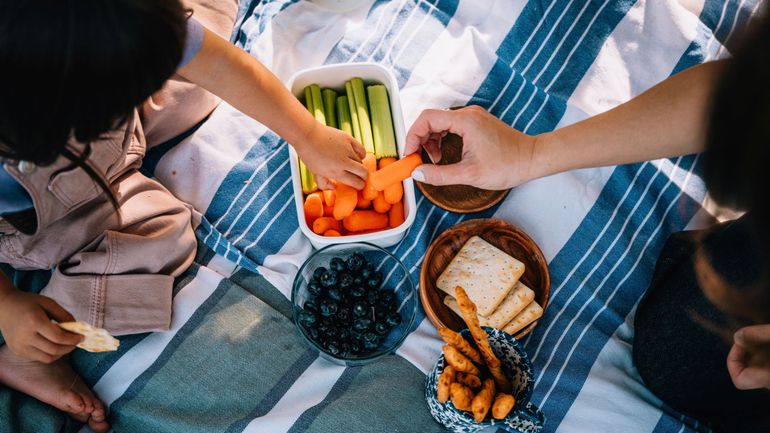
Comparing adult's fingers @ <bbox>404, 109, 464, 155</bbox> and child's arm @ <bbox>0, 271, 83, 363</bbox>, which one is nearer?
child's arm @ <bbox>0, 271, 83, 363</bbox>

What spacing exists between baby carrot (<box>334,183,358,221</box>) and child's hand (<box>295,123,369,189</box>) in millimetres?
16

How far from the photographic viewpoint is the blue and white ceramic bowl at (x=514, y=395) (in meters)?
0.86

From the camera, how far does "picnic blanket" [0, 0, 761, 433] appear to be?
1.07m

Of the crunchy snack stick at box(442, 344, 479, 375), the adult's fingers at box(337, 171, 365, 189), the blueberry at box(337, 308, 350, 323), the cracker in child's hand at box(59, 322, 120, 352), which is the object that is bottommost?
the cracker in child's hand at box(59, 322, 120, 352)

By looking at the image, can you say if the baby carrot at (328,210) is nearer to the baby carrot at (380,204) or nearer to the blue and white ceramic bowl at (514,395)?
the baby carrot at (380,204)

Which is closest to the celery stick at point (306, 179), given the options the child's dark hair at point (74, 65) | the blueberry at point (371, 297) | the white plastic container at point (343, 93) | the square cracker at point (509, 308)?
the white plastic container at point (343, 93)

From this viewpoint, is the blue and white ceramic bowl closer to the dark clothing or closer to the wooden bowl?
the wooden bowl

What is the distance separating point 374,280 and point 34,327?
1.79 ft

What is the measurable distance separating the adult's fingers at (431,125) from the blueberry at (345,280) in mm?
249

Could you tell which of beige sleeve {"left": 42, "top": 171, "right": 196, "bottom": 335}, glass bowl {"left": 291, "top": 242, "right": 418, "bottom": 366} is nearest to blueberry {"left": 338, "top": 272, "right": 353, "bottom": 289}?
glass bowl {"left": 291, "top": 242, "right": 418, "bottom": 366}

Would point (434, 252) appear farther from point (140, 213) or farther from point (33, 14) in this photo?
point (33, 14)

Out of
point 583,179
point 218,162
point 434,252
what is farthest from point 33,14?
point 583,179

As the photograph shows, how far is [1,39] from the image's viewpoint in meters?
0.56

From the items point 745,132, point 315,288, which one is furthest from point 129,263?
point 745,132
